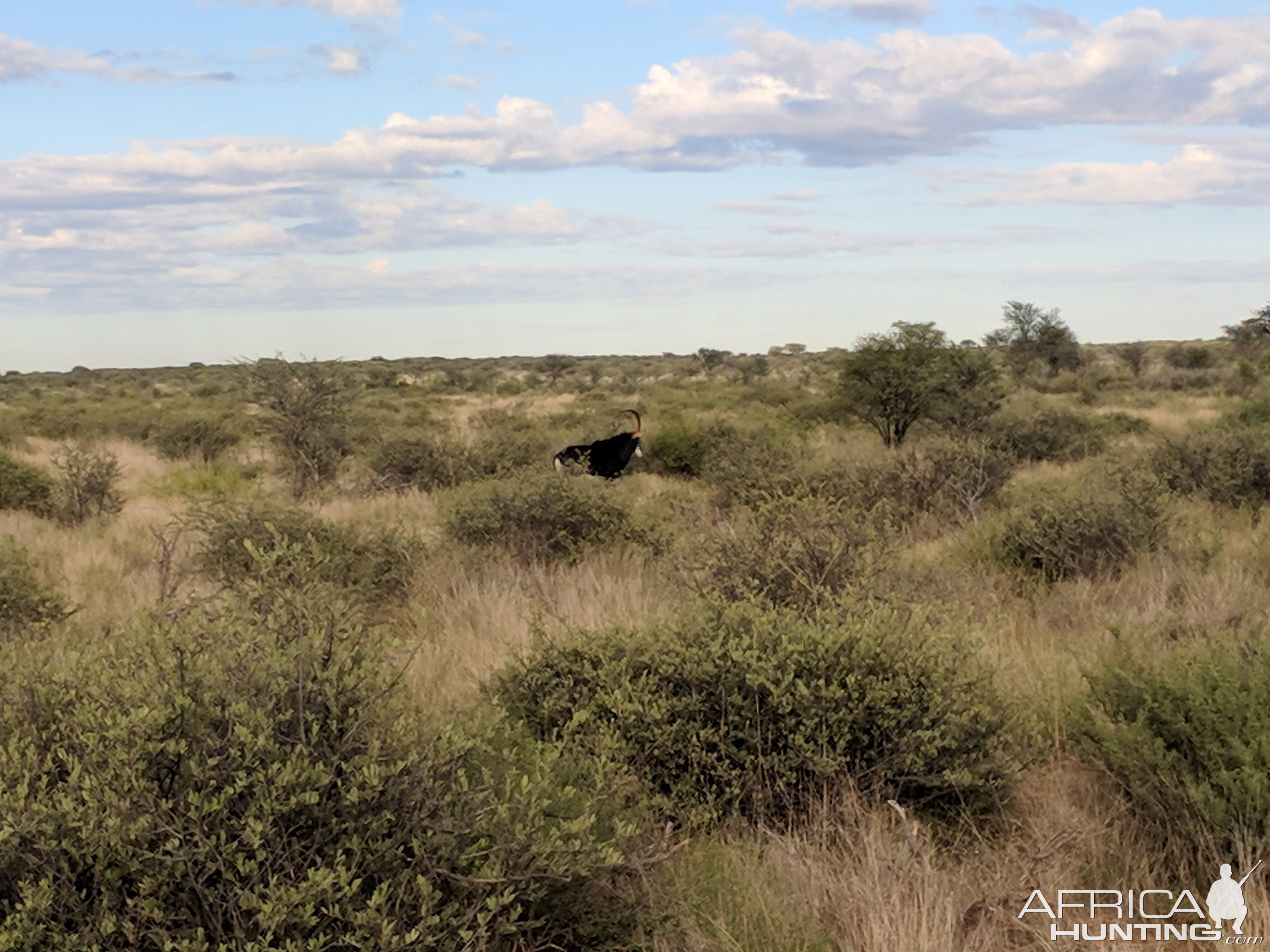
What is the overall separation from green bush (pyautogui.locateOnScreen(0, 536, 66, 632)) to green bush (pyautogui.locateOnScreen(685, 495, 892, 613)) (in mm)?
3977

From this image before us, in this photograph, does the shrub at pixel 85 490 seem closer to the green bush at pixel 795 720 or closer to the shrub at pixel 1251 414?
the green bush at pixel 795 720

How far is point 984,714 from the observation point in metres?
4.34

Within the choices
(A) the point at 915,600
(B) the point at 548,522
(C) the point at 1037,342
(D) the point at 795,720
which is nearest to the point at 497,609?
(A) the point at 915,600

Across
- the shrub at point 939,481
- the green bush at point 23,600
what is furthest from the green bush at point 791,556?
the shrub at point 939,481

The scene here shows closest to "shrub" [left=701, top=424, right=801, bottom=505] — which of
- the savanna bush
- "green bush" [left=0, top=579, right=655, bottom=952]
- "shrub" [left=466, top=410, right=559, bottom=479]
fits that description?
the savanna bush

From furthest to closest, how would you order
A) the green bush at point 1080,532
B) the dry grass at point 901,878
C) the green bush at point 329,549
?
the green bush at point 1080,532, the green bush at point 329,549, the dry grass at point 901,878

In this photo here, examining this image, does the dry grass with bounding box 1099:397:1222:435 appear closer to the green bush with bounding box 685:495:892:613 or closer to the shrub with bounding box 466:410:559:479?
the shrub with bounding box 466:410:559:479

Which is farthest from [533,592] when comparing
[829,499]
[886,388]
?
[886,388]

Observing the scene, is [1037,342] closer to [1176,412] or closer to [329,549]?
[1176,412]

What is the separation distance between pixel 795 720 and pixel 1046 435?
58.9 ft

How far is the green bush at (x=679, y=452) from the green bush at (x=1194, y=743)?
47.1 ft

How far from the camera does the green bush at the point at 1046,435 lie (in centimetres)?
1991

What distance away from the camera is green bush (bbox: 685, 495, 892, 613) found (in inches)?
235

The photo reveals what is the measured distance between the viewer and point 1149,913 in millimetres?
3598
